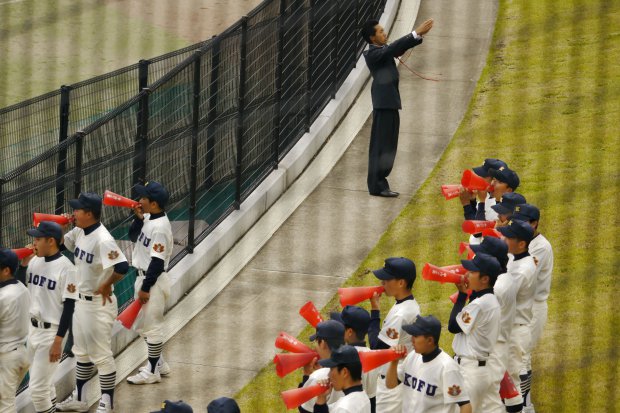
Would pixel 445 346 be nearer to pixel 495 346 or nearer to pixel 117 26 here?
pixel 495 346

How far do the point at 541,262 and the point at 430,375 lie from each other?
181 centimetres

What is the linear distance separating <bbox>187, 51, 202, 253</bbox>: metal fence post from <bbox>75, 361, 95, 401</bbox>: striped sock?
6.42ft

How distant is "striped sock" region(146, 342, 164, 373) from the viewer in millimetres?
8477

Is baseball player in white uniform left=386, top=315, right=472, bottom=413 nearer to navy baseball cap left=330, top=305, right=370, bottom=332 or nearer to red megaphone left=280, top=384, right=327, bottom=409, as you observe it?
navy baseball cap left=330, top=305, right=370, bottom=332

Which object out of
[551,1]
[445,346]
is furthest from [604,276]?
[551,1]

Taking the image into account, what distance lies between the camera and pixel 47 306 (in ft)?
25.6

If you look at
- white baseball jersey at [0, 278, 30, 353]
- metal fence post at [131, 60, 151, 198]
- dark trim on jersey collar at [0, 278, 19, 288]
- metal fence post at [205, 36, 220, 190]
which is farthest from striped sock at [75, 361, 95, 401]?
metal fence post at [205, 36, 220, 190]

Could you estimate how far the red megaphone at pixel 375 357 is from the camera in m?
6.10

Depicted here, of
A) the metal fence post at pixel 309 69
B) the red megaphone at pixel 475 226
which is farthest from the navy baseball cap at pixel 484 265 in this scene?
the metal fence post at pixel 309 69

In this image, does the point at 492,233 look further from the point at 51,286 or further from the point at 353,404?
the point at 51,286

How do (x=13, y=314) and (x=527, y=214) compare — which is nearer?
(x=13, y=314)

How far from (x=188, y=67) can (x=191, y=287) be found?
175cm

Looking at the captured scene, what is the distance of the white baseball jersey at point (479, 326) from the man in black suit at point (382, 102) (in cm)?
395

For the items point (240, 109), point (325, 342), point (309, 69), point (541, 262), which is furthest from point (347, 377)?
point (309, 69)
